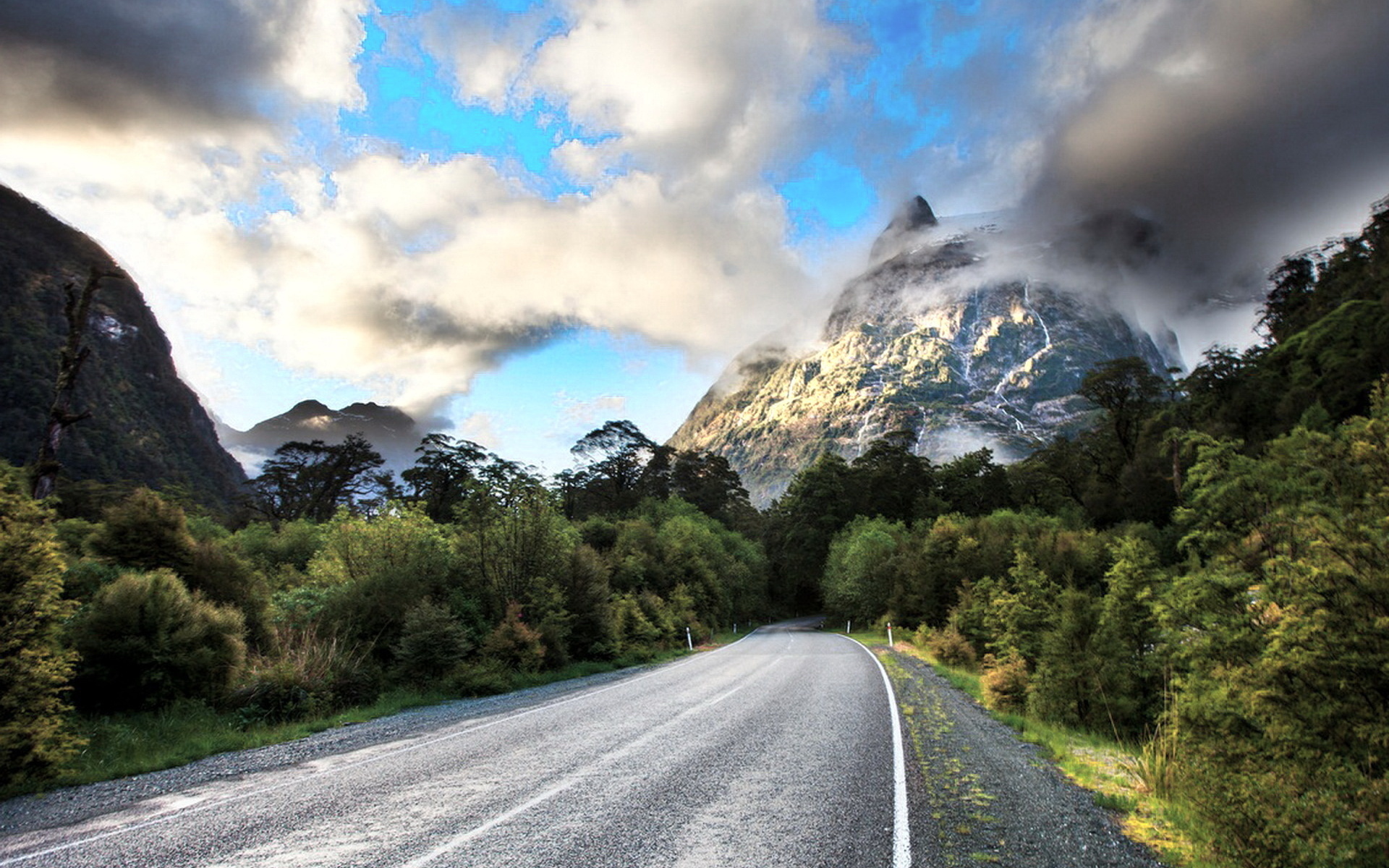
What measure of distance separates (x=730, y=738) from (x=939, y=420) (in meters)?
196

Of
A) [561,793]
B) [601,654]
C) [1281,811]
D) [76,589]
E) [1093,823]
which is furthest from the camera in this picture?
[601,654]

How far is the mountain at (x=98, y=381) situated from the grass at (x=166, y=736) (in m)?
58.5

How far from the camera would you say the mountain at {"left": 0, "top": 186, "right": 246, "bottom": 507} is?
64250mm

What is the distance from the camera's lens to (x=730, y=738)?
8.74 meters

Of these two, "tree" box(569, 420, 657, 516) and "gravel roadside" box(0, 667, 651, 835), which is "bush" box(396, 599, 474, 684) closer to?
"gravel roadside" box(0, 667, 651, 835)

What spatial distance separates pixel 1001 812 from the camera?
573cm

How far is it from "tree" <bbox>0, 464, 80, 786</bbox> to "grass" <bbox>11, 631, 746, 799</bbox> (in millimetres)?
287

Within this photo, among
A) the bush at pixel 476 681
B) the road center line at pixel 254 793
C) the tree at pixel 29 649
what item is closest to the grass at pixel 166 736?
the tree at pixel 29 649

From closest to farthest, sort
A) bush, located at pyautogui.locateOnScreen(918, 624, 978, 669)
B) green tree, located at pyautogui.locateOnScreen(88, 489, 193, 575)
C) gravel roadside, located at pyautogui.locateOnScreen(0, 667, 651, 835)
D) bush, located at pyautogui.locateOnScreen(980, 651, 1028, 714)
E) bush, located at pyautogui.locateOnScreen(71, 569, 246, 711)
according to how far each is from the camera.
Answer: gravel roadside, located at pyautogui.locateOnScreen(0, 667, 651, 835)
bush, located at pyautogui.locateOnScreen(71, 569, 246, 711)
green tree, located at pyautogui.locateOnScreen(88, 489, 193, 575)
bush, located at pyautogui.locateOnScreen(980, 651, 1028, 714)
bush, located at pyautogui.locateOnScreen(918, 624, 978, 669)

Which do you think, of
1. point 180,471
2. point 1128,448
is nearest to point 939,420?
point 1128,448

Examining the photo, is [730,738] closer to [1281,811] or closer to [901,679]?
[1281,811]

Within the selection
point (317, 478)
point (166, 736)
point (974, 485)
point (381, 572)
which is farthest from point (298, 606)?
point (974, 485)

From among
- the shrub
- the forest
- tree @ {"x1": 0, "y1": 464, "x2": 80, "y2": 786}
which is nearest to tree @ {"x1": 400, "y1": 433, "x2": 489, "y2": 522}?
the forest

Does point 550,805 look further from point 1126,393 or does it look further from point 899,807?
point 1126,393
